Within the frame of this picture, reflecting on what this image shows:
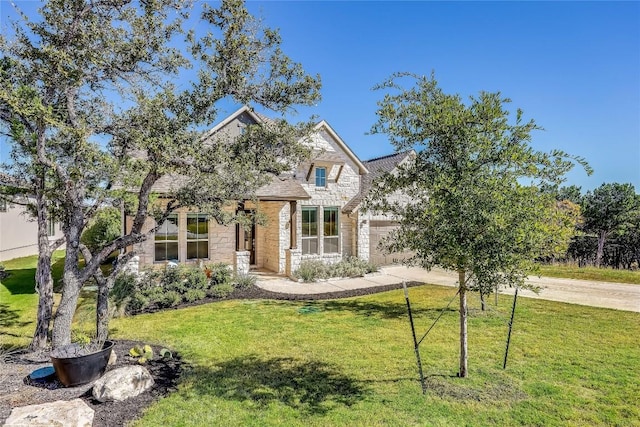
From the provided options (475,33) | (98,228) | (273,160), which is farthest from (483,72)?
(98,228)

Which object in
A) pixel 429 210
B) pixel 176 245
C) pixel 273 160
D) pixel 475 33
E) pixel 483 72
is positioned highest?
pixel 475 33

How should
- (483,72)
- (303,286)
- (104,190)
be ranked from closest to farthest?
1. (104,190)
2. (483,72)
3. (303,286)

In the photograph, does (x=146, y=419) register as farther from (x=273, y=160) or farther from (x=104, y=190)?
(x=273, y=160)

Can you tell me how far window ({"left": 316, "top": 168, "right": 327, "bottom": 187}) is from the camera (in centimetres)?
1842

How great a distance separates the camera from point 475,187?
191 inches

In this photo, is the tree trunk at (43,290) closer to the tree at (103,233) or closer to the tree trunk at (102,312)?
the tree trunk at (102,312)

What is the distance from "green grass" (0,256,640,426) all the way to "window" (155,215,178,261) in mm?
5097

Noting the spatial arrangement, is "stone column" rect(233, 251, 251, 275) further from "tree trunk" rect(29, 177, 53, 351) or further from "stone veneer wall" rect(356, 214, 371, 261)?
"tree trunk" rect(29, 177, 53, 351)

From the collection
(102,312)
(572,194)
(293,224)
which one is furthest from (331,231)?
(572,194)

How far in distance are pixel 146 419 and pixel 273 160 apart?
4966mm

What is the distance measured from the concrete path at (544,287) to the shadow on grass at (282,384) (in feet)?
21.8

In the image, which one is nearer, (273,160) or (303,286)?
(273,160)

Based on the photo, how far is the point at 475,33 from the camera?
11.2 metres

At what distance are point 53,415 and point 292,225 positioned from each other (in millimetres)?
12478
